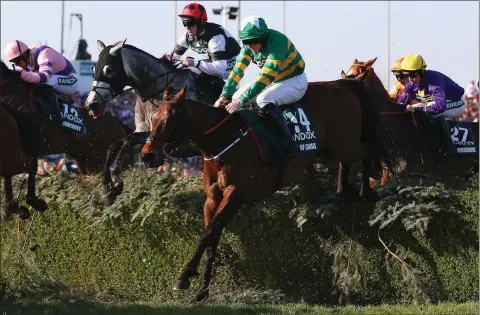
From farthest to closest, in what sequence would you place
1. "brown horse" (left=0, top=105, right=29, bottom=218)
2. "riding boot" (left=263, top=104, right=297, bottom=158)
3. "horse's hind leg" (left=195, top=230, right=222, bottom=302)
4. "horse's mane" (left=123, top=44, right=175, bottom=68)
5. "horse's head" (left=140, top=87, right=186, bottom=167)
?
"brown horse" (left=0, top=105, right=29, bottom=218), "horse's mane" (left=123, top=44, right=175, bottom=68), "riding boot" (left=263, top=104, right=297, bottom=158), "horse's hind leg" (left=195, top=230, right=222, bottom=302), "horse's head" (left=140, top=87, right=186, bottom=167)

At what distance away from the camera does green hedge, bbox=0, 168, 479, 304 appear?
29.3ft

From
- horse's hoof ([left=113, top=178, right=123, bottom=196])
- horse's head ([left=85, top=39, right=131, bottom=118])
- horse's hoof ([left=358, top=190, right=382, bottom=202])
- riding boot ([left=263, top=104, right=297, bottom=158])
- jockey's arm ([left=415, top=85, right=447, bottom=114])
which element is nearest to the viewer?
riding boot ([left=263, top=104, right=297, bottom=158])

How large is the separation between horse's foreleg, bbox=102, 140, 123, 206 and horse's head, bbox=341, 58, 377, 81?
2747mm

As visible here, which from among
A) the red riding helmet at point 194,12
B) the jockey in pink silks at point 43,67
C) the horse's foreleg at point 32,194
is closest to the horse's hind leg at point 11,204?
the horse's foreleg at point 32,194

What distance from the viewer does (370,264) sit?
30.1ft

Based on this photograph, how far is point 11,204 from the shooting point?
10.7 metres

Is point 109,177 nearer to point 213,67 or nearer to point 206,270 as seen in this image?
→ point 213,67

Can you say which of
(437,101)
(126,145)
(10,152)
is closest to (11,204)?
(10,152)

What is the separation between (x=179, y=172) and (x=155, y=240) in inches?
32.9

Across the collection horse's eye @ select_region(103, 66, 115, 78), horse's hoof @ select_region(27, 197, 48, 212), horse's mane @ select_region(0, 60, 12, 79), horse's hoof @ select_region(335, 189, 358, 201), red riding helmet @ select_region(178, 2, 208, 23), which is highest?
red riding helmet @ select_region(178, 2, 208, 23)

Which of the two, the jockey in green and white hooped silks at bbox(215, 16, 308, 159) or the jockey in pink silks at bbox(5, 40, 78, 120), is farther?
the jockey in pink silks at bbox(5, 40, 78, 120)

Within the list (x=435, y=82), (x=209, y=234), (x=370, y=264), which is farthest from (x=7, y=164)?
(x=435, y=82)

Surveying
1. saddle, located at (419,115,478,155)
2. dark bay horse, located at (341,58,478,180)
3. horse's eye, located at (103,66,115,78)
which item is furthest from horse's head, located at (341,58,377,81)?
horse's eye, located at (103,66,115,78)

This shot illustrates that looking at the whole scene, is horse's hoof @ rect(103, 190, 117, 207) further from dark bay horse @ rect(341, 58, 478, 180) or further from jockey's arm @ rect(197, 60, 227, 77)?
dark bay horse @ rect(341, 58, 478, 180)
